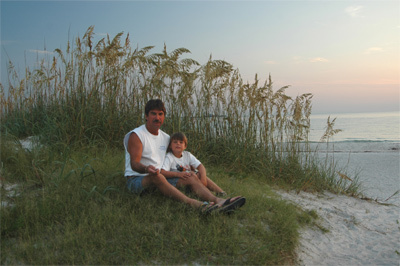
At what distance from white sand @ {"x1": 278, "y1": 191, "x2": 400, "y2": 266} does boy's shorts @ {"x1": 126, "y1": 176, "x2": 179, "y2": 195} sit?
1625mm

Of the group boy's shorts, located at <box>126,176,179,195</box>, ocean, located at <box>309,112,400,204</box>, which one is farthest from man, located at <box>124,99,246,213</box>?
ocean, located at <box>309,112,400,204</box>

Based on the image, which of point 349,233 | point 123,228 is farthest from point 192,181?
point 349,233

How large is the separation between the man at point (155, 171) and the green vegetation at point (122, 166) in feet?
0.48

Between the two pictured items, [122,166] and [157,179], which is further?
[122,166]

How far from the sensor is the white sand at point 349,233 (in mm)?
3590

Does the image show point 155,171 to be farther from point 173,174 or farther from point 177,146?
point 177,146

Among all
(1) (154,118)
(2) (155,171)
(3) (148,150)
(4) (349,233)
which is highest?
(1) (154,118)

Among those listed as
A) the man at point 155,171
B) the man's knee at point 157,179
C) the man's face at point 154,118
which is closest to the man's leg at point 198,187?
the man at point 155,171

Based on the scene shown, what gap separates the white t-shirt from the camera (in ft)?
12.8

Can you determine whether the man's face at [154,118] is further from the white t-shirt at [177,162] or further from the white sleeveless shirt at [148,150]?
the white t-shirt at [177,162]

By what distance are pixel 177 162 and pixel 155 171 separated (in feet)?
2.29

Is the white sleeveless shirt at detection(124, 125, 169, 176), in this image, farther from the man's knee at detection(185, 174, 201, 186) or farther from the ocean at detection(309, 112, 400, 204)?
the ocean at detection(309, 112, 400, 204)

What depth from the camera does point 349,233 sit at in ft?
14.2

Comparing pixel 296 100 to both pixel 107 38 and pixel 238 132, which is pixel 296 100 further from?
pixel 107 38
